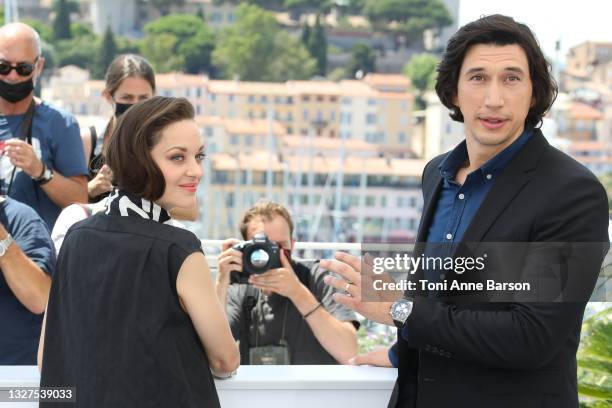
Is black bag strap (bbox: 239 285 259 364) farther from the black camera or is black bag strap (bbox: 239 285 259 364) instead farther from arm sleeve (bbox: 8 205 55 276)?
arm sleeve (bbox: 8 205 55 276)

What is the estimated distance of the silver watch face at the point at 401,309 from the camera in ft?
3.70

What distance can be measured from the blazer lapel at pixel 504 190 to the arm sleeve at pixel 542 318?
55 millimetres

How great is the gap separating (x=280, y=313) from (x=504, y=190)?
107cm

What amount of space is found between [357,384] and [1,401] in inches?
20.0

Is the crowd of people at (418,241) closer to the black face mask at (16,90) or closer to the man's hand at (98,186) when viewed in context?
the man's hand at (98,186)

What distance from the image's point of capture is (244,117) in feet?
178

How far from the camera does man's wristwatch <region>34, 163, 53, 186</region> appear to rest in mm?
2211

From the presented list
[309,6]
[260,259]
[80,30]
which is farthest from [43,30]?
[260,259]

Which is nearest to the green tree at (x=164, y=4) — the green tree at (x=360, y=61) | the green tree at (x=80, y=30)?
the green tree at (x=80, y=30)

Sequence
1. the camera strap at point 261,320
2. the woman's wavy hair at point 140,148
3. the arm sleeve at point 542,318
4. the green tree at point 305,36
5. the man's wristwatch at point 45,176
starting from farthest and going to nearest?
1. the green tree at point 305,36
2. the man's wristwatch at point 45,176
3. the camera strap at point 261,320
4. the woman's wavy hair at point 140,148
5. the arm sleeve at point 542,318

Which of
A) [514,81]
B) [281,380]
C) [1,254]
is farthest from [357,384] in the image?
[1,254]

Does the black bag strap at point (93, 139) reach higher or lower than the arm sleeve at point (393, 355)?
higher

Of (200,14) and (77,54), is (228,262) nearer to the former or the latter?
(77,54)

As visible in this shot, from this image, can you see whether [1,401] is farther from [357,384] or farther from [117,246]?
[357,384]
